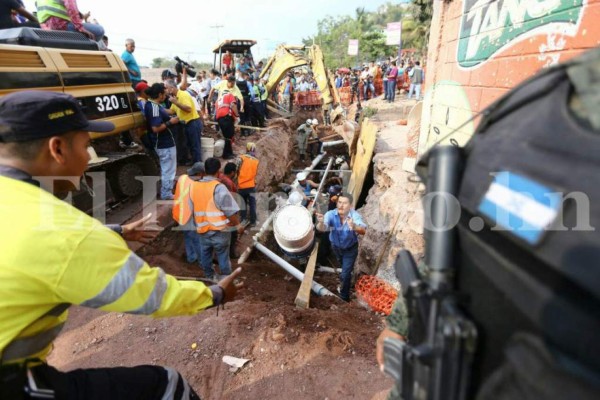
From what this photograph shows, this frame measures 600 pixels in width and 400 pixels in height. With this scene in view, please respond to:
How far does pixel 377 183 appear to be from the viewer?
791 cm

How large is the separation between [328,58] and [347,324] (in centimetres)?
4689

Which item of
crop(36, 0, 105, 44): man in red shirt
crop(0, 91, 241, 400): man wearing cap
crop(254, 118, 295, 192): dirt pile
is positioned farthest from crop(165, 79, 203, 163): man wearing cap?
crop(0, 91, 241, 400): man wearing cap

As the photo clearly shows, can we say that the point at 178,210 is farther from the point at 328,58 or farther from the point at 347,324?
the point at 328,58

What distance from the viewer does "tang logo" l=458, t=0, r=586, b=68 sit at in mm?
2338

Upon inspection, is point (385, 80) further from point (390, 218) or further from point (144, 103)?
point (144, 103)

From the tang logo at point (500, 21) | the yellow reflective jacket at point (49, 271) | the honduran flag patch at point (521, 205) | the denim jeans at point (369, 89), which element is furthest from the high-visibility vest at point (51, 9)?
the denim jeans at point (369, 89)

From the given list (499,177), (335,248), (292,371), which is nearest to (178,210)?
(335,248)

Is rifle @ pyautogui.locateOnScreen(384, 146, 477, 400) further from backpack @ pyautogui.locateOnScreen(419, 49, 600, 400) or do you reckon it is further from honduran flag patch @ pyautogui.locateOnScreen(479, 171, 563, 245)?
honduran flag patch @ pyautogui.locateOnScreen(479, 171, 563, 245)

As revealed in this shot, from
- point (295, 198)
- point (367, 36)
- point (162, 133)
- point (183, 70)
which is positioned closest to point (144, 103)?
point (162, 133)

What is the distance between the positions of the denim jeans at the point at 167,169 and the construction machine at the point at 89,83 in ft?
1.40

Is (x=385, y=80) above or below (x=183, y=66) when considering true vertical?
above

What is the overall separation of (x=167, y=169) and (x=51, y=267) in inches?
208

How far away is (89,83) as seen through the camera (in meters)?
4.70

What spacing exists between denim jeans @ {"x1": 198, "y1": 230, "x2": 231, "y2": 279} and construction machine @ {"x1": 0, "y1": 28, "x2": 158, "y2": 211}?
183 cm
